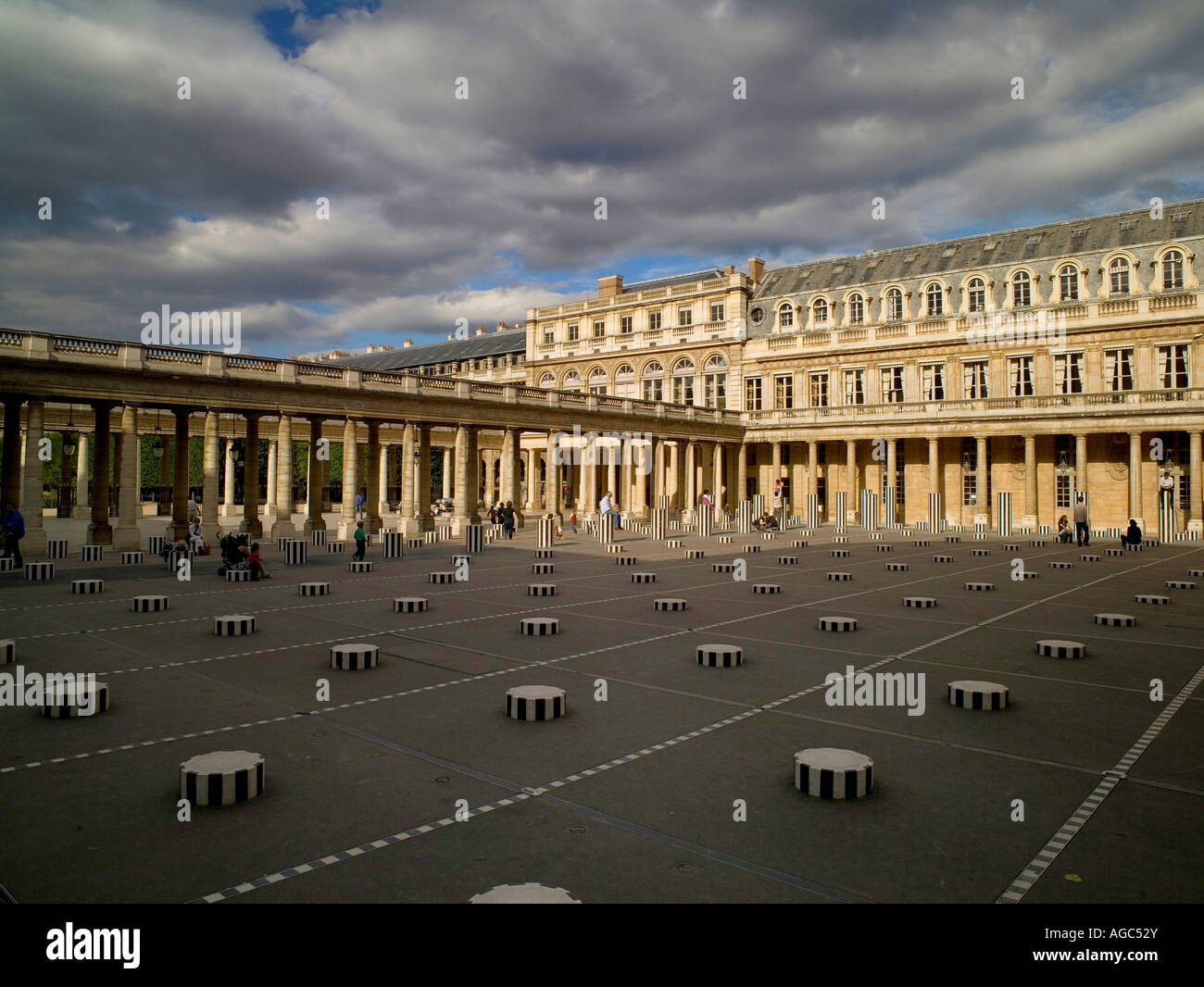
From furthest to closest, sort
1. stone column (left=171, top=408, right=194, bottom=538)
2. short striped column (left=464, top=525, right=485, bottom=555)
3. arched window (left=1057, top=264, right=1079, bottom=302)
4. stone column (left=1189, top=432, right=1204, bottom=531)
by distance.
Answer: arched window (left=1057, top=264, right=1079, bottom=302) < stone column (left=1189, top=432, right=1204, bottom=531) < short striped column (left=464, top=525, right=485, bottom=555) < stone column (left=171, top=408, right=194, bottom=538)

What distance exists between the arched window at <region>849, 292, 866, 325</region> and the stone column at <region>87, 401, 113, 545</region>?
50.2 meters

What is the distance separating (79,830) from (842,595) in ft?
58.5

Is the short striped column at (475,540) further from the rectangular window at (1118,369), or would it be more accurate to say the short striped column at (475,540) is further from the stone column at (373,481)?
the rectangular window at (1118,369)

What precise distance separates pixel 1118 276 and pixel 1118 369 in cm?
603

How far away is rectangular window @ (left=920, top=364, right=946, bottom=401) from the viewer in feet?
186

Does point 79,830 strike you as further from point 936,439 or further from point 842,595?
point 936,439

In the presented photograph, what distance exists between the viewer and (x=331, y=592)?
20.7 metres

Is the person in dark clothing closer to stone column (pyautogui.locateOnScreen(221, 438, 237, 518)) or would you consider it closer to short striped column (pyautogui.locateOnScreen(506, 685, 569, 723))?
short striped column (pyautogui.locateOnScreen(506, 685, 569, 723))

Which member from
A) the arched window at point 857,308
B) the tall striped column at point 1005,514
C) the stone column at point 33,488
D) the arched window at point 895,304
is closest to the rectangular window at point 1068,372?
the tall striped column at point 1005,514

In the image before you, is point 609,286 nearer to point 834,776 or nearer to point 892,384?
point 892,384

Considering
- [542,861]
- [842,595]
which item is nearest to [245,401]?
[842,595]

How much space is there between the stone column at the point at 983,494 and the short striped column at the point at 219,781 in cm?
5529

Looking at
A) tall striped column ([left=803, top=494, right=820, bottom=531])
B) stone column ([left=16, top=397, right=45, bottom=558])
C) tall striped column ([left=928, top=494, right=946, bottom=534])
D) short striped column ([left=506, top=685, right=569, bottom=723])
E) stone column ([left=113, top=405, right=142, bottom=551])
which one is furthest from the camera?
tall striped column ([left=803, top=494, right=820, bottom=531])

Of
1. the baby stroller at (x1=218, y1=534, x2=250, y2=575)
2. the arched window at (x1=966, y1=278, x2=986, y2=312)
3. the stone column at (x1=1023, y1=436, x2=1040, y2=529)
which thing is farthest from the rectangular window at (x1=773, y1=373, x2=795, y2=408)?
the baby stroller at (x1=218, y1=534, x2=250, y2=575)
